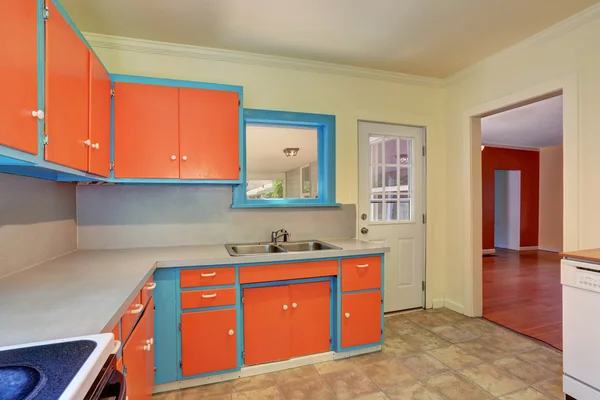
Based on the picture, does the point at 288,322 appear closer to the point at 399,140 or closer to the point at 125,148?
the point at 125,148

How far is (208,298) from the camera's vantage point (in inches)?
80.0

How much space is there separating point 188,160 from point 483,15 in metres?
2.32

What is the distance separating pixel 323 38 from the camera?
2.49 m

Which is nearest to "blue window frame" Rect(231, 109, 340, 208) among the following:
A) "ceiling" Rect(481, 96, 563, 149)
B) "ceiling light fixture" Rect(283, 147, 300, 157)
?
"ceiling light fixture" Rect(283, 147, 300, 157)

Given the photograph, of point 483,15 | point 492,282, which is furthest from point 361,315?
point 492,282

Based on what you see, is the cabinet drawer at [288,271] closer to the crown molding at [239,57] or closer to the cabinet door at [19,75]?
the cabinet door at [19,75]

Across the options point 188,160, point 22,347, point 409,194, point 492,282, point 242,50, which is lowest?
point 492,282

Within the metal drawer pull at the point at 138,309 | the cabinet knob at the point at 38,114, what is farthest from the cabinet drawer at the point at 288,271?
the cabinet knob at the point at 38,114

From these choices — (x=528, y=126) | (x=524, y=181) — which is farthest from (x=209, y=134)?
(x=524, y=181)

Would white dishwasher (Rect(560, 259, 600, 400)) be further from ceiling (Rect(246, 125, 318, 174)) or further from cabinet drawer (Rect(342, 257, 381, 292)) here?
ceiling (Rect(246, 125, 318, 174))

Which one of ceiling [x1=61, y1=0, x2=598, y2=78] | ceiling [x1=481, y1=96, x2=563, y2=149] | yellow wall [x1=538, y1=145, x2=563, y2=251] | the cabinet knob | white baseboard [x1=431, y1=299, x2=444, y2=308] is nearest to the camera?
the cabinet knob

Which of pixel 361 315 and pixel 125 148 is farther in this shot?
pixel 361 315

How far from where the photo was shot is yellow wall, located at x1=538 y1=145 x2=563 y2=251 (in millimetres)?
6984

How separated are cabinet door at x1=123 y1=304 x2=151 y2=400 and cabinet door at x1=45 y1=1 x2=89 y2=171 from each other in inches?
32.6
